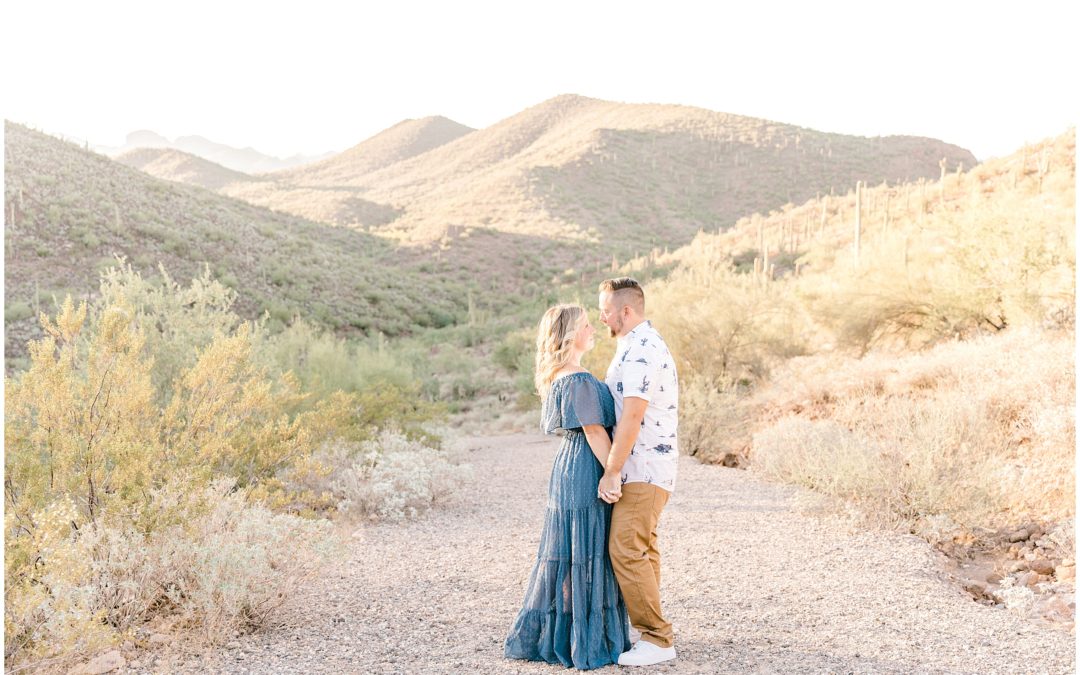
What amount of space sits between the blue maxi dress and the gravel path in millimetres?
145

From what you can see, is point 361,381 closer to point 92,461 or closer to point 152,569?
point 92,461

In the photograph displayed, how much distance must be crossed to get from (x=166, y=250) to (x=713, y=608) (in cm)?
2843

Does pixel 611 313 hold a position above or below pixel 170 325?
above

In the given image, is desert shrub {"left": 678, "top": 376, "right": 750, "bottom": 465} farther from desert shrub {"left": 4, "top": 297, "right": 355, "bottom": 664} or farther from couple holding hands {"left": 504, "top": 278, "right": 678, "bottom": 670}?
couple holding hands {"left": 504, "top": 278, "right": 678, "bottom": 670}

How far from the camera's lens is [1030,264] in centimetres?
1439

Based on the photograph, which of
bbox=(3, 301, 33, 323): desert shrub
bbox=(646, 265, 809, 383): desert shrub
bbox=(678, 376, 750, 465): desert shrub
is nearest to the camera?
bbox=(678, 376, 750, 465): desert shrub

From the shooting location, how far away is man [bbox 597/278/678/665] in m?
4.16

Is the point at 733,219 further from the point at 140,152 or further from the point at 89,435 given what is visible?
the point at 140,152

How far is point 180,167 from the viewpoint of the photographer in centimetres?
9000

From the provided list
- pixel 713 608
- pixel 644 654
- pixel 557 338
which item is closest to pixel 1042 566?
pixel 713 608

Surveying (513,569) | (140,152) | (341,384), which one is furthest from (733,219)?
(140,152)

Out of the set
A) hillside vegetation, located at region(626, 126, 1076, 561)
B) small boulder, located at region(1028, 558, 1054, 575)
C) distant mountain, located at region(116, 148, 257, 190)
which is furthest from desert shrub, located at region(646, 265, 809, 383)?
distant mountain, located at region(116, 148, 257, 190)

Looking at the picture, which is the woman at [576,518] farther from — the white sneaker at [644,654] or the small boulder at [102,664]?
the small boulder at [102,664]

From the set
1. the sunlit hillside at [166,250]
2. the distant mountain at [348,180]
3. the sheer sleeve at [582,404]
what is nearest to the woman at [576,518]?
the sheer sleeve at [582,404]
